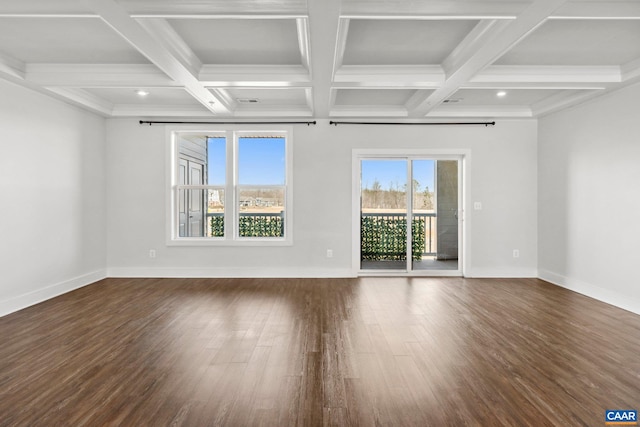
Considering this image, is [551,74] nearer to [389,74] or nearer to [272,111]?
[389,74]

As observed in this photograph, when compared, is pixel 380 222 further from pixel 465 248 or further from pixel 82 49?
pixel 82 49

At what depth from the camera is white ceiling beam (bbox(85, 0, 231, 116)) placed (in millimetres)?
2387

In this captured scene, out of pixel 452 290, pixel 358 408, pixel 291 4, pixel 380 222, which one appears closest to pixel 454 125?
pixel 380 222

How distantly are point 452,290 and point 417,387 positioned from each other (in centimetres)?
283

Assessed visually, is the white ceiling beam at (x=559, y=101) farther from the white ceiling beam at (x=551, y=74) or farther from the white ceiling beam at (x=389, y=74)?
the white ceiling beam at (x=389, y=74)

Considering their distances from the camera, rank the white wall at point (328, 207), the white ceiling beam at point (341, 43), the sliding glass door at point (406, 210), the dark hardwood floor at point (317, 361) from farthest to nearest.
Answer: the sliding glass door at point (406, 210) < the white wall at point (328, 207) < the white ceiling beam at point (341, 43) < the dark hardwood floor at point (317, 361)

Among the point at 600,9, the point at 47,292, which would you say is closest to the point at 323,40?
the point at 600,9

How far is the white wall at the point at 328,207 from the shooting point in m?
5.54

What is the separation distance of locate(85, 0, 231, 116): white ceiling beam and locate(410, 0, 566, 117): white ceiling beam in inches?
A: 112

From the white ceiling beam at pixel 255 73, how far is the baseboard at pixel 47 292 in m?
3.35

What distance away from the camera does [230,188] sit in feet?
18.5

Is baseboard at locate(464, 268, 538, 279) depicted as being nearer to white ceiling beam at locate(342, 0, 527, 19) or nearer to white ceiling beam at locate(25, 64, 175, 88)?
white ceiling beam at locate(342, 0, 527, 19)

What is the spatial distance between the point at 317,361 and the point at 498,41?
306 centimetres

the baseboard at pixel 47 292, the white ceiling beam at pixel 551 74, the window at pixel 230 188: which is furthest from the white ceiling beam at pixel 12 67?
the white ceiling beam at pixel 551 74
